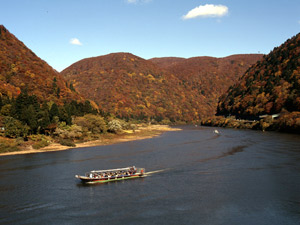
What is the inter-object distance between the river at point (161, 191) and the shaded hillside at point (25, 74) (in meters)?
76.5

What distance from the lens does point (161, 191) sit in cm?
4656

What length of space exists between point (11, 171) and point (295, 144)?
76324 mm

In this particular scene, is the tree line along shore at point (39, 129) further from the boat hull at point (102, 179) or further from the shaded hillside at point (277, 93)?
the shaded hillside at point (277, 93)

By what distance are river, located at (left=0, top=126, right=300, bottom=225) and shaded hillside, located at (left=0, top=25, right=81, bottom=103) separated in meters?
76.5

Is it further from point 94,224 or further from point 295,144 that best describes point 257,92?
point 94,224

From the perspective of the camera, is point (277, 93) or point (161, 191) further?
point (277, 93)

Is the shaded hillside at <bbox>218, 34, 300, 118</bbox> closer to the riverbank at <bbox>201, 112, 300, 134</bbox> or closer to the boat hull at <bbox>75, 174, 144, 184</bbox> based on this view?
the riverbank at <bbox>201, 112, 300, 134</bbox>

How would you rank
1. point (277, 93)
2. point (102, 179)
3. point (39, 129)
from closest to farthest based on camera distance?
point (102, 179)
point (39, 129)
point (277, 93)

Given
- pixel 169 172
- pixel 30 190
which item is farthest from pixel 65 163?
pixel 169 172

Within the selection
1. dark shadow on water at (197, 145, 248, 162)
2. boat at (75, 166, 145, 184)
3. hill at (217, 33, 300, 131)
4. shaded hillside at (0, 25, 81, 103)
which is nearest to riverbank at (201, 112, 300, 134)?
hill at (217, 33, 300, 131)

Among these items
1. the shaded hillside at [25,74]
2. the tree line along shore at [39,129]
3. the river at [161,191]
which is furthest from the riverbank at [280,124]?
the shaded hillside at [25,74]

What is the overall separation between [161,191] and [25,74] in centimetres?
13656

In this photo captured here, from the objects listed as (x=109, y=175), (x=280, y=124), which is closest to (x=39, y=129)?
(x=109, y=175)

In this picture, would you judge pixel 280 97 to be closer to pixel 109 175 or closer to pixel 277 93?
pixel 277 93
